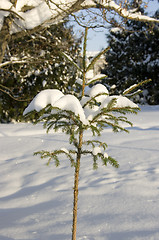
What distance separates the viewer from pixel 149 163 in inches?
177

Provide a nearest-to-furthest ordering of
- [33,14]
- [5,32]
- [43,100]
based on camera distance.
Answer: [43,100] → [33,14] → [5,32]

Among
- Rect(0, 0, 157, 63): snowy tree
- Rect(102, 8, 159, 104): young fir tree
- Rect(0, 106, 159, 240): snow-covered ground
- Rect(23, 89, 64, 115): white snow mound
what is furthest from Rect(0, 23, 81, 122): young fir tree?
Rect(102, 8, 159, 104): young fir tree

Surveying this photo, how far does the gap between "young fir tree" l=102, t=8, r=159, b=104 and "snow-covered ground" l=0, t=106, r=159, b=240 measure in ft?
41.3

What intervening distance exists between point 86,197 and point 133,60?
16.5 metres

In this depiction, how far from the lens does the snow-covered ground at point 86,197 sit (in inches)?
107

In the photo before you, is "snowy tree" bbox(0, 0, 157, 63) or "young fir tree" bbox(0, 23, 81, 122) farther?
"young fir tree" bbox(0, 23, 81, 122)

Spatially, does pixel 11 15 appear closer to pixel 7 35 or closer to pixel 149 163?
pixel 7 35

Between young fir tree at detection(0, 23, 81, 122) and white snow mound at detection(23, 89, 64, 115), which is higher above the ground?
young fir tree at detection(0, 23, 81, 122)

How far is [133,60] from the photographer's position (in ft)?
60.8

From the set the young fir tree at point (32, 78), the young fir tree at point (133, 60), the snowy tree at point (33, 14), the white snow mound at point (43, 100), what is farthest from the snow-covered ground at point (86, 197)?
the young fir tree at point (133, 60)

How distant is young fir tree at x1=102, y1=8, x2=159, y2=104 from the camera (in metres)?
17.5

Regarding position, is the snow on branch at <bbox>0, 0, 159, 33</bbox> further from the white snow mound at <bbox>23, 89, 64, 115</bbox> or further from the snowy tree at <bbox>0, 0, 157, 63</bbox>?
the white snow mound at <bbox>23, 89, 64, 115</bbox>

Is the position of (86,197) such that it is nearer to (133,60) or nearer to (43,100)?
(43,100)

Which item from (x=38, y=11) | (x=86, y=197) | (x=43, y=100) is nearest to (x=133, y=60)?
(x=38, y=11)
